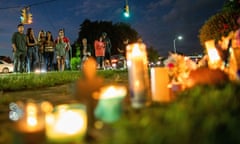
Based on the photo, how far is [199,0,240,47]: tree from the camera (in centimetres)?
1559

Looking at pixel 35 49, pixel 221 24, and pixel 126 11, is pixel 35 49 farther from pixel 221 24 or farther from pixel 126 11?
pixel 126 11

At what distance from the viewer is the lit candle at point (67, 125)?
2.90 metres

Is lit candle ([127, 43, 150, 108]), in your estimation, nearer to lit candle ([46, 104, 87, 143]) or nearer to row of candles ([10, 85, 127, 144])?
row of candles ([10, 85, 127, 144])

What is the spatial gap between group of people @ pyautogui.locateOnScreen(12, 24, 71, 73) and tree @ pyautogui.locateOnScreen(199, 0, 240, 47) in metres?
6.30

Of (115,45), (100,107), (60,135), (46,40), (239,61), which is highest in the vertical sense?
(115,45)

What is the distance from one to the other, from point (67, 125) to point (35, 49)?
13150 mm

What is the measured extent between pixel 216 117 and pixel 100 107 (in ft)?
3.22

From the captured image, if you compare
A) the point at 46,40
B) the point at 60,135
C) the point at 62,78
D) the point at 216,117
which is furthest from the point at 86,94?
the point at 46,40

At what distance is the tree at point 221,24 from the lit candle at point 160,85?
1144 cm

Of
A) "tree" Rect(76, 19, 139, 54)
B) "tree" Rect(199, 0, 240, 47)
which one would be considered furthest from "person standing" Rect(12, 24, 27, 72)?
"tree" Rect(76, 19, 139, 54)

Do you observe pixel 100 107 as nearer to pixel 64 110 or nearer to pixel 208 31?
pixel 64 110

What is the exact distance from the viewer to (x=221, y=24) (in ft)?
52.7

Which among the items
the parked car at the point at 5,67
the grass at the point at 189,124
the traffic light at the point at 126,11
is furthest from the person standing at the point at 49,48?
the parked car at the point at 5,67

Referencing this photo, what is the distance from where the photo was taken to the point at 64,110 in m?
3.03
